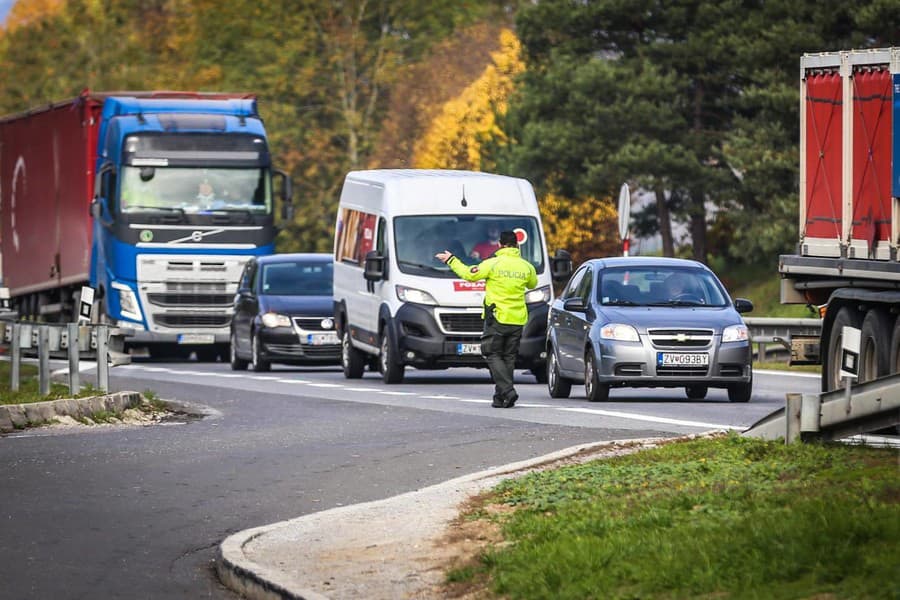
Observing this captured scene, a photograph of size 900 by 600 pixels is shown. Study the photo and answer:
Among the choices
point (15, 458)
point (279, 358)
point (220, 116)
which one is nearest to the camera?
point (15, 458)

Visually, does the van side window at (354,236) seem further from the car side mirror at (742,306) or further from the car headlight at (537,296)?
the car side mirror at (742,306)

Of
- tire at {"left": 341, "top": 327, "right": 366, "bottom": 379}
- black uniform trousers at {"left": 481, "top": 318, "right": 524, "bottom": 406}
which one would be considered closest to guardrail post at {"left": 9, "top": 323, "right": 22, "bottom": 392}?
black uniform trousers at {"left": 481, "top": 318, "right": 524, "bottom": 406}

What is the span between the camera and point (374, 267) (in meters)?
26.4

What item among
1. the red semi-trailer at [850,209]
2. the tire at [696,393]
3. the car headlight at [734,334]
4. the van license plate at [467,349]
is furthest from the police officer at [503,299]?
the van license plate at [467,349]

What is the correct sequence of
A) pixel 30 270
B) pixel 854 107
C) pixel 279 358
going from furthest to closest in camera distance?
1. pixel 30 270
2. pixel 279 358
3. pixel 854 107

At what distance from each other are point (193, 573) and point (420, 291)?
1585 cm

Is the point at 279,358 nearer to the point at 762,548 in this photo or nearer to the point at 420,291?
the point at 420,291

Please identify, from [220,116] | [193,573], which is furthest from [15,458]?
[220,116]

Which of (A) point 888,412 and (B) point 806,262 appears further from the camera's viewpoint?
(B) point 806,262

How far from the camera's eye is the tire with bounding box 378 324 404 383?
86.0ft

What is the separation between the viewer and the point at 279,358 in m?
31.2

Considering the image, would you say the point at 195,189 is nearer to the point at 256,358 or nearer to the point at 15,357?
the point at 256,358

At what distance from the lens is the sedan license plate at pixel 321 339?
102ft

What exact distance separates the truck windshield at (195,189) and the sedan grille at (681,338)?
49.5 feet
